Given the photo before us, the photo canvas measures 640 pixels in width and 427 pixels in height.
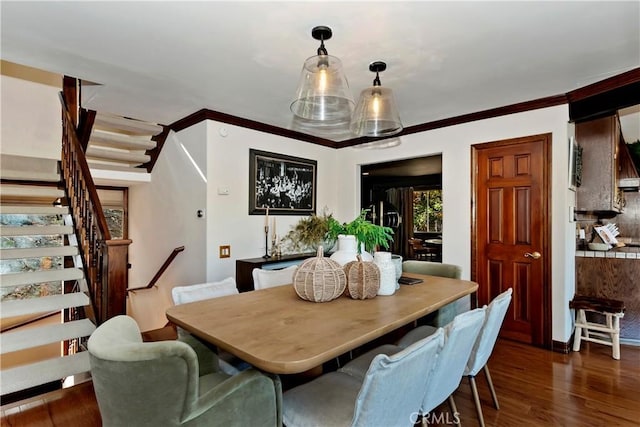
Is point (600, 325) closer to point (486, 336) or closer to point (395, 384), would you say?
point (486, 336)

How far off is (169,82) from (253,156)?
1228mm

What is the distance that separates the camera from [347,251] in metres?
2.17

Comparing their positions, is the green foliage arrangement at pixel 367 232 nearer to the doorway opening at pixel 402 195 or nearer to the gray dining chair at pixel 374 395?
the gray dining chair at pixel 374 395

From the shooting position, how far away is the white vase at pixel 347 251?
7.03ft

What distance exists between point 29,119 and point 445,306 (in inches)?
204

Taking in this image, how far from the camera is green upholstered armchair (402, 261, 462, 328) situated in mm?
2609

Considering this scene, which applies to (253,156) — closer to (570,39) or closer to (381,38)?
(381,38)

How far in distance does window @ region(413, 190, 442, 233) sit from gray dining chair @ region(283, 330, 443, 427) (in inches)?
186

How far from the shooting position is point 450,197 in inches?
148

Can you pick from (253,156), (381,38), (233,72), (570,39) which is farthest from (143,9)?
(570,39)

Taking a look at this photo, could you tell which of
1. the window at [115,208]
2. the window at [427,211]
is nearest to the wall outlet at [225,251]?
the window at [115,208]

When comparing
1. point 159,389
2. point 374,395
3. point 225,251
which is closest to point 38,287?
point 225,251

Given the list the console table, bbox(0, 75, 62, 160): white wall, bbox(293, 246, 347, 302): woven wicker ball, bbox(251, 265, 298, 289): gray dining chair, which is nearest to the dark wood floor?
bbox(293, 246, 347, 302): woven wicker ball

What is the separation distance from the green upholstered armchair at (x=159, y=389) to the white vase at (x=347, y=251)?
39.7 inches
